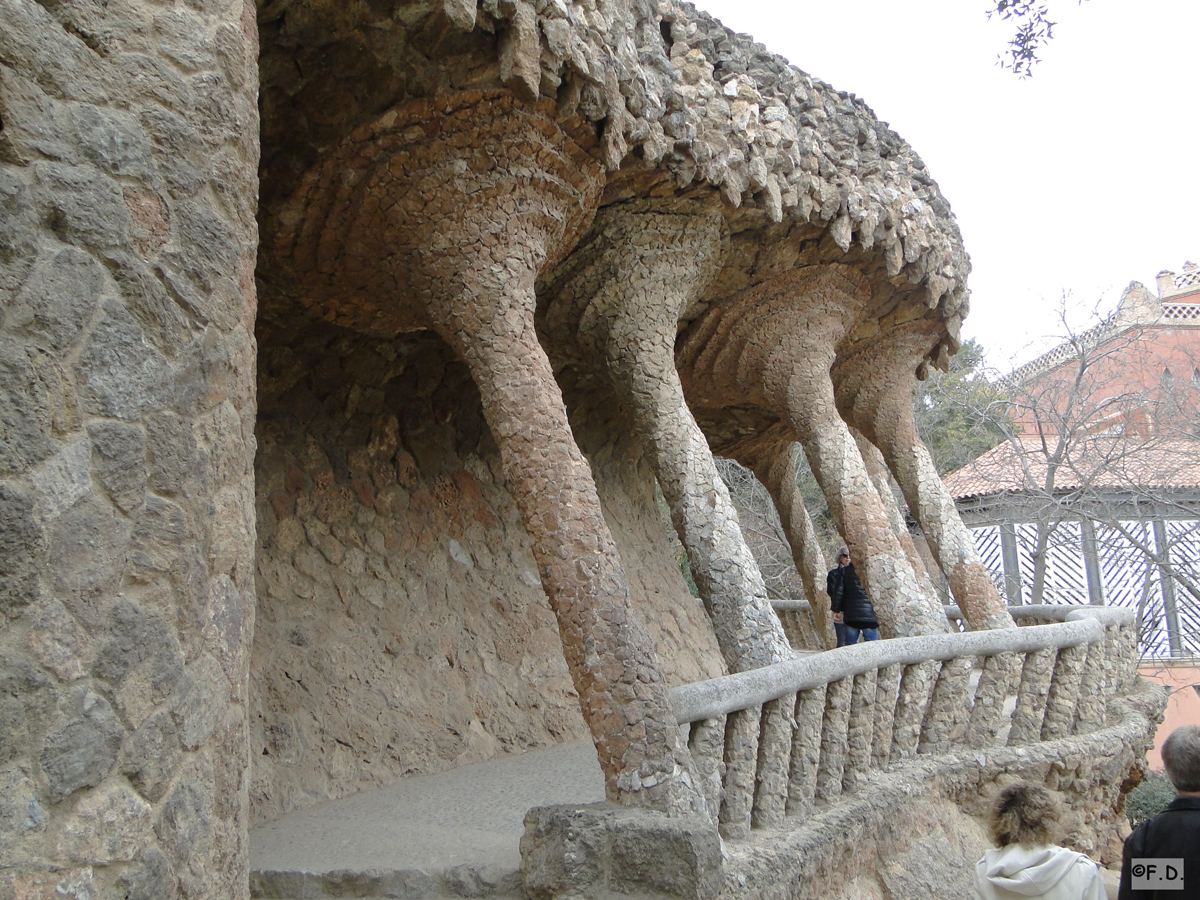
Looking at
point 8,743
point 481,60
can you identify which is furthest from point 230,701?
point 481,60

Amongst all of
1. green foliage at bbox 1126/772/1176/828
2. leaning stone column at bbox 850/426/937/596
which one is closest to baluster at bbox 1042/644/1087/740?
leaning stone column at bbox 850/426/937/596

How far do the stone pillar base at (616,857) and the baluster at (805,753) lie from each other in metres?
1.07

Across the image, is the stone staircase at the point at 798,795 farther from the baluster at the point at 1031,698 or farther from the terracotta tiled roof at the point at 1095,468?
the terracotta tiled roof at the point at 1095,468

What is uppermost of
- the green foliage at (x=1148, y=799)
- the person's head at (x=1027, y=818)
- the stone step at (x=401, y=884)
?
the person's head at (x=1027, y=818)

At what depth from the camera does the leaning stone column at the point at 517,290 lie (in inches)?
127

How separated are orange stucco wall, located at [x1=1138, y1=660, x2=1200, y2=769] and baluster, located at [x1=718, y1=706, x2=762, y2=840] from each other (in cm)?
959

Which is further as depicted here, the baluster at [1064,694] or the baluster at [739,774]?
the baluster at [1064,694]

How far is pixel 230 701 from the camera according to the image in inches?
81.3

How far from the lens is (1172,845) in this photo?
2.19 meters

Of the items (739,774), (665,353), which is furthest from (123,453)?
(665,353)

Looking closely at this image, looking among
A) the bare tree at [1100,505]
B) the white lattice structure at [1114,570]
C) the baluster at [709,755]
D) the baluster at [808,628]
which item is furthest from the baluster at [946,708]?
the white lattice structure at [1114,570]

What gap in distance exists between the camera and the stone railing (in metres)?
3.55

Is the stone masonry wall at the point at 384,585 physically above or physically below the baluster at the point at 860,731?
above

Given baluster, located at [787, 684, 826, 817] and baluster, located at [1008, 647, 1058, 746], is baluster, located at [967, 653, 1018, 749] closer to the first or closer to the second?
baluster, located at [1008, 647, 1058, 746]
